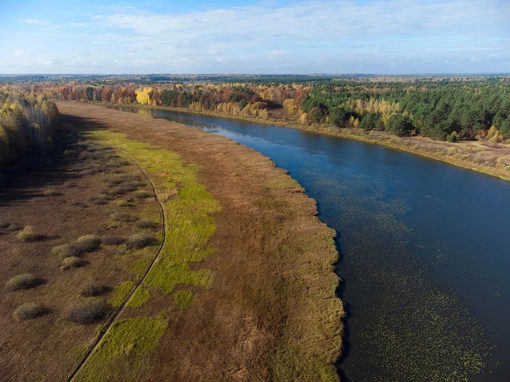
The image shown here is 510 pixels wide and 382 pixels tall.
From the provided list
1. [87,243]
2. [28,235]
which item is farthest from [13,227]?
[87,243]

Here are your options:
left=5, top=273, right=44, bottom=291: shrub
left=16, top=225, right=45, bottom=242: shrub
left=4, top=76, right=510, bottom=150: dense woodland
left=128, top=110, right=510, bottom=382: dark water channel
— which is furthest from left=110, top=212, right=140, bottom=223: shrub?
→ left=4, top=76, right=510, bottom=150: dense woodland

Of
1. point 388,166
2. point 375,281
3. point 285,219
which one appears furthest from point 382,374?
point 388,166

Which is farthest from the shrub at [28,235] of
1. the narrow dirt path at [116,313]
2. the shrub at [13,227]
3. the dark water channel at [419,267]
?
the dark water channel at [419,267]

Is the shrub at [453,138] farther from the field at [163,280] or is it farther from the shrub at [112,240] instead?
the shrub at [112,240]

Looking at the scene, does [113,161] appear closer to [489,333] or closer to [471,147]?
[489,333]

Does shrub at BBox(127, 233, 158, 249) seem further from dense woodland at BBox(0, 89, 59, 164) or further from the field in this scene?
dense woodland at BBox(0, 89, 59, 164)

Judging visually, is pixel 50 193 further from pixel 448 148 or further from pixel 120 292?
pixel 448 148

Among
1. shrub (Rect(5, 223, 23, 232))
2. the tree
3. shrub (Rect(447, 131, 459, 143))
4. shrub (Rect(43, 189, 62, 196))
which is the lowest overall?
shrub (Rect(5, 223, 23, 232))
